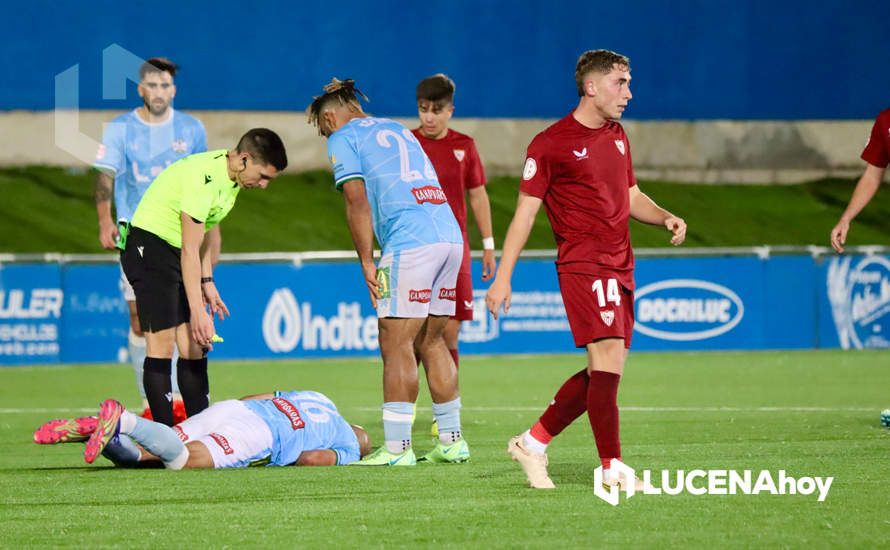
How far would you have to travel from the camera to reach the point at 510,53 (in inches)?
1059

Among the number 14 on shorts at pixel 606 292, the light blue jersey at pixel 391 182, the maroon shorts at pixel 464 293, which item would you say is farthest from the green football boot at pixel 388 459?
the maroon shorts at pixel 464 293

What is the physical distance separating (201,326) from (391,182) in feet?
4.40

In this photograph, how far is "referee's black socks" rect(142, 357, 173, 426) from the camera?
8.51m

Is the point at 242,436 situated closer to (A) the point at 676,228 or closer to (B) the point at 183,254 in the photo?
(B) the point at 183,254

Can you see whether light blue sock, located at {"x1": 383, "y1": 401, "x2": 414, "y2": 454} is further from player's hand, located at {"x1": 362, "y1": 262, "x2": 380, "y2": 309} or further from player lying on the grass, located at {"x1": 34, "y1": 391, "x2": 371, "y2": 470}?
player's hand, located at {"x1": 362, "y1": 262, "x2": 380, "y2": 309}

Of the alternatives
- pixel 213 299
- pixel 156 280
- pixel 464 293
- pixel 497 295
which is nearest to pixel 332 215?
pixel 464 293

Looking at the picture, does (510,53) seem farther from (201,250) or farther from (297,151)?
(201,250)

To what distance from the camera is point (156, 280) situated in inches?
336

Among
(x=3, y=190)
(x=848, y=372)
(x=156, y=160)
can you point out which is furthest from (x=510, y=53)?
(x=156, y=160)

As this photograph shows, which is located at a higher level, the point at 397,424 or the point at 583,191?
the point at 583,191

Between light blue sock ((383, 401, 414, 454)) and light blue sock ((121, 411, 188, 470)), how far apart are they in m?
1.08

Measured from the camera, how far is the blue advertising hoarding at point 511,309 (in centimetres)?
1706

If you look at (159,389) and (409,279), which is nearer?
(409,279)

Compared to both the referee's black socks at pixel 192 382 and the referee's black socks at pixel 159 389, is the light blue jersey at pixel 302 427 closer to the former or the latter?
the referee's black socks at pixel 159 389
